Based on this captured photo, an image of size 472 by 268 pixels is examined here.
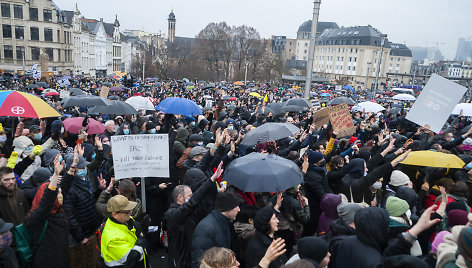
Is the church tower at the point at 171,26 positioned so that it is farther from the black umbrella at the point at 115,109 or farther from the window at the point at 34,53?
the black umbrella at the point at 115,109

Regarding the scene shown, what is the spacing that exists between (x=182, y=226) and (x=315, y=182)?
7.05 feet

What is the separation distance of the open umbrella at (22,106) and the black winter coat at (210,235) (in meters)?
3.72

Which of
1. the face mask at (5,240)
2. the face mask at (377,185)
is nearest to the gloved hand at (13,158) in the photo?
the face mask at (5,240)

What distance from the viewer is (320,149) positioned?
6.53m

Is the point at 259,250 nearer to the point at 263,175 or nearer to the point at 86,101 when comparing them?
the point at 263,175

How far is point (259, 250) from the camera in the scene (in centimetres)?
331

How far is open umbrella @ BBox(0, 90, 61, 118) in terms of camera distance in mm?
5730

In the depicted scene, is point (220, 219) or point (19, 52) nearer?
point (220, 219)

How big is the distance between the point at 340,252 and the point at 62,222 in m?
2.88

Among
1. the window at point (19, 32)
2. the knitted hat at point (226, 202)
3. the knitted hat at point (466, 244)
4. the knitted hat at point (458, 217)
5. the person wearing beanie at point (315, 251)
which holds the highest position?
the window at point (19, 32)

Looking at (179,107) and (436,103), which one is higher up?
(436,103)

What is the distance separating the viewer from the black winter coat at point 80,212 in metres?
4.14

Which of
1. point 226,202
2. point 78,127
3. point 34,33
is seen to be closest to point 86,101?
point 78,127

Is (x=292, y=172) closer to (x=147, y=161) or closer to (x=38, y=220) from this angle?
(x=147, y=161)
